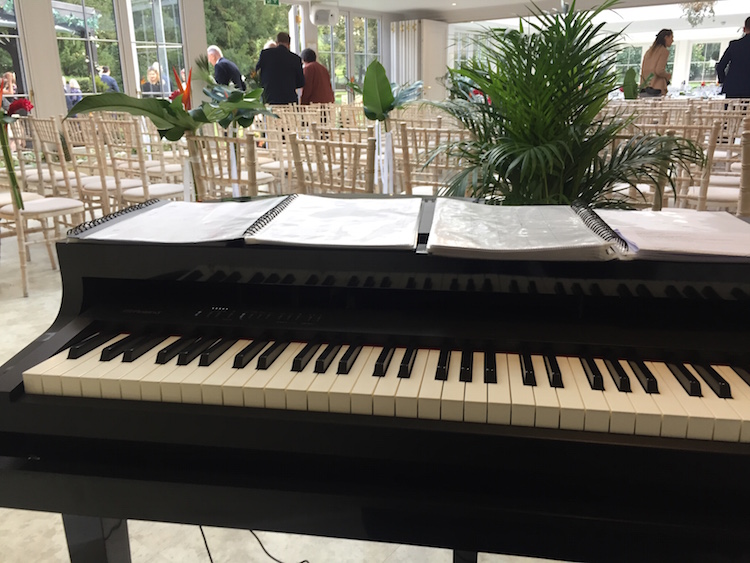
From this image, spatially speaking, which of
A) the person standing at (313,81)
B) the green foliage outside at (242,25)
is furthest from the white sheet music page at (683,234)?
the green foliage outside at (242,25)

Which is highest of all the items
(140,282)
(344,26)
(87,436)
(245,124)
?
(344,26)

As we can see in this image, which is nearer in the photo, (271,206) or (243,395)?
(243,395)

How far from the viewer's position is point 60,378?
0.91 m

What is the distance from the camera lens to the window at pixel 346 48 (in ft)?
37.0

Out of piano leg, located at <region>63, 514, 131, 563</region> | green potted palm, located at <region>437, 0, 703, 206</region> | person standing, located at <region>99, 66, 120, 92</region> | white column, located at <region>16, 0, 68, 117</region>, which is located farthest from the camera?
person standing, located at <region>99, 66, 120, 92</region>

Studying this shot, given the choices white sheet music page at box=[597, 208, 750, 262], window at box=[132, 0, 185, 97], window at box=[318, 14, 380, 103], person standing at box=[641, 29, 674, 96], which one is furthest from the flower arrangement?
window at box=[318, 14, 380, 103]

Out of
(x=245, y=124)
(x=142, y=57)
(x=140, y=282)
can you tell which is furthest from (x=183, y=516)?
(x=142, y=57)

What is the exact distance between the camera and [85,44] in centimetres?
650

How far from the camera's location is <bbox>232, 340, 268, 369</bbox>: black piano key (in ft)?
3.05

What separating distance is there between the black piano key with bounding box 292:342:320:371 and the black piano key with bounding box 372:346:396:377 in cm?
10

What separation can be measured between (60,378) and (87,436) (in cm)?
10

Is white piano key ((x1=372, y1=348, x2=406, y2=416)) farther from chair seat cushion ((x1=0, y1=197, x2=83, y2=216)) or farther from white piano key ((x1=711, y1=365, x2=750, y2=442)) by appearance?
chair seat cushion ((x1=0, y1=197, x2=83, y2=216))

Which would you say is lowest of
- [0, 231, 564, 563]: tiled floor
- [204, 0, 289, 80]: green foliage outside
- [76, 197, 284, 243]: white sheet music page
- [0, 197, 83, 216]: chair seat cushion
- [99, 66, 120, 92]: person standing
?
[0, 231, 564, 563]: tiled floor

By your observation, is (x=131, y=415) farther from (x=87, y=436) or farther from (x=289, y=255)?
(x=289, y=255)
